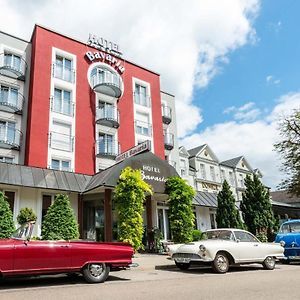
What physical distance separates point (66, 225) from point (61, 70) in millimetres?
13901

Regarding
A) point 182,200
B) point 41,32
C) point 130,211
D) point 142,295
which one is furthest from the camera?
point 41,32

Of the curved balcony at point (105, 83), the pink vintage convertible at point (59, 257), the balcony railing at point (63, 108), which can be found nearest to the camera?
the pink vintage convertible at point (59, 257)

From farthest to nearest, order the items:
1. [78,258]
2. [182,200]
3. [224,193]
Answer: [224,193] → [182,200] → [78,258]

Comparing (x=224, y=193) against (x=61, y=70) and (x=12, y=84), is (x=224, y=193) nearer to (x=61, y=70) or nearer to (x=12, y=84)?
(x=61, y=70)

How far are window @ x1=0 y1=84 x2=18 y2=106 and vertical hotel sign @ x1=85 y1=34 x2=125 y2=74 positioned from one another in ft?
22.8

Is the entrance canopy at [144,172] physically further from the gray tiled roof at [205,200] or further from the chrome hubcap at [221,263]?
the chrome hubcap at [221,263]

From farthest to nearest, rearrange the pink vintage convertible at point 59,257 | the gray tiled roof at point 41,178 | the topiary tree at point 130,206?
1. the gray tiled roof at point 41,178
2. the topiary tree at point 130,206
3. the pink vintage convertible at point 59,257

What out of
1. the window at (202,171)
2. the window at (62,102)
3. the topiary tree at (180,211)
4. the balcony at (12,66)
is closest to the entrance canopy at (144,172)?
the topiary tree at (180,211)

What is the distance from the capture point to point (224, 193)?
23.6 m

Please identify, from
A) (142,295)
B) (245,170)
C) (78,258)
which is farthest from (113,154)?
(245,170)

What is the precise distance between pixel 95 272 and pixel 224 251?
15.4 ft

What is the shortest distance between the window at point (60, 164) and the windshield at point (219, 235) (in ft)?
45.0

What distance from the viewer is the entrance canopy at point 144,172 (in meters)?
17.7

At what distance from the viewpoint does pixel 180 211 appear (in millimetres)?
18516
